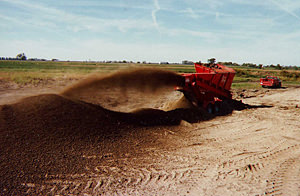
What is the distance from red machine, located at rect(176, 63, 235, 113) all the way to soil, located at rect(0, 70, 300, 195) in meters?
0.84

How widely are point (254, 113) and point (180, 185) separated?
761 cm

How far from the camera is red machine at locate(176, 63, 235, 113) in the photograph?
9555mm

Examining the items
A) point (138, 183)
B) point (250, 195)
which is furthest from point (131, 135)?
point (250, 195)

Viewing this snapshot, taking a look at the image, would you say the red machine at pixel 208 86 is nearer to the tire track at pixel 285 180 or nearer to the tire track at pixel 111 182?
the tire track at pixel 285 180

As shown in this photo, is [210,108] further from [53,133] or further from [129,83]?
[53,133]

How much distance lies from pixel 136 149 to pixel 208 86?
542cm

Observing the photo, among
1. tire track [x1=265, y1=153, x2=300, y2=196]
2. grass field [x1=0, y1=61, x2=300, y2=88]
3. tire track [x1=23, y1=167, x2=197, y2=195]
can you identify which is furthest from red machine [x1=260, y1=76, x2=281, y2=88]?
tire track [x1=23, y1=167, x2=197, y2=195]

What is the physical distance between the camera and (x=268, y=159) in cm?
555

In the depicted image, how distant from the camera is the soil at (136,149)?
170 inches

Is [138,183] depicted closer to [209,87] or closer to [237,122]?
[237,122]

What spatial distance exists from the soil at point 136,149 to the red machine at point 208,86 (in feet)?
2.75

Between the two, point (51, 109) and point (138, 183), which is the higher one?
point (51, 109)

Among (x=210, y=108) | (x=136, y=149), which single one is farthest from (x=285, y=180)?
(x=210, y=108)

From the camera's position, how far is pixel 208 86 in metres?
10.1
